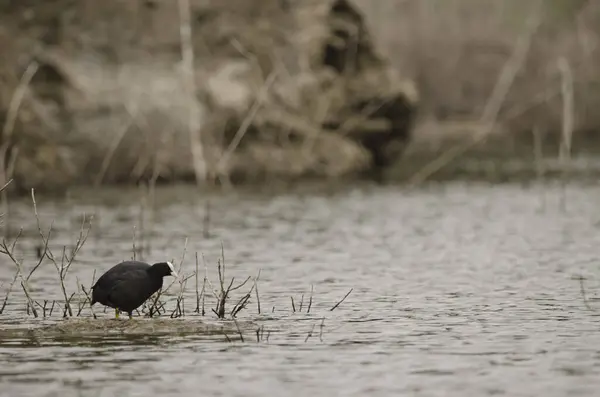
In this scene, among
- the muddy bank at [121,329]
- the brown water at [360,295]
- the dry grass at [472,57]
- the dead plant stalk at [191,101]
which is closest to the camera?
the brown water at [360,295]

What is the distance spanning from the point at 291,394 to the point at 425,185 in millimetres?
27908

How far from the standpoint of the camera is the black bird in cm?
1789

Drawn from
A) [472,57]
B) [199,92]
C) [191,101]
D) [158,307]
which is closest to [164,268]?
[158,307]

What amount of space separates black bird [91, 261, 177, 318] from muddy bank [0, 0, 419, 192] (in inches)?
823

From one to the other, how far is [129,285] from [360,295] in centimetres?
490

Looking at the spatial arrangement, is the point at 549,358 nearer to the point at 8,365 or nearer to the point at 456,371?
the point at 456,371

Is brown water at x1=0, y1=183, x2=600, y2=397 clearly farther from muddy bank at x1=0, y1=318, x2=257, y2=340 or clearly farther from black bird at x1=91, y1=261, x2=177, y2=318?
black bird at x1=91, y1=261, x2=177, y2=318

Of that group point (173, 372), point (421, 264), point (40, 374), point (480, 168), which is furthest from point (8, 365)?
point (480, 168)

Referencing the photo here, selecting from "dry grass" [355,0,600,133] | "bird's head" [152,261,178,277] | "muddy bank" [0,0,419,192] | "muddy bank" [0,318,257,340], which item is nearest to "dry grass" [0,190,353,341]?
"muddy bank" [0,318,257,340]

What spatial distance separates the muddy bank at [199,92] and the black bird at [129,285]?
68.6 ft

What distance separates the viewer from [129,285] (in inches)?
703

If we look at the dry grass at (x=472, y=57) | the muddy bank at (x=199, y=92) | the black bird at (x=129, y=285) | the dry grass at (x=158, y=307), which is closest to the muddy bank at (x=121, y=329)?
the dry grass at (x=158, y=307)

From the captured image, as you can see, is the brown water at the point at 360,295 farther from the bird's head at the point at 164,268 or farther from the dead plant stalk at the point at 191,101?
the dead plant stalk at the point at 191,101

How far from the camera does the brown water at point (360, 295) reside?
1507cm
